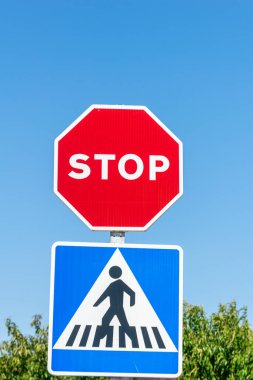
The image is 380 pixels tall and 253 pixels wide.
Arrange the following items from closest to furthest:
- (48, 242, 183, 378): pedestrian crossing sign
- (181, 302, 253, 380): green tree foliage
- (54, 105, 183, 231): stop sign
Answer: (48, 242, 183, 378): pedestrian crossing sign < (54, 105, 183, 231): stop sign < (181, 302, 253, 380): green tree foliage

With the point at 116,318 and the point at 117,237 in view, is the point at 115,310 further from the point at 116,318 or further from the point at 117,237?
the point at 117,237

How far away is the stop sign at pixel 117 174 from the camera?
4.42 m

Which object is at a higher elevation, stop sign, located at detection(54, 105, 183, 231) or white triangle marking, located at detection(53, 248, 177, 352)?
stop sign, located at detection(54, 105, 183, 231)

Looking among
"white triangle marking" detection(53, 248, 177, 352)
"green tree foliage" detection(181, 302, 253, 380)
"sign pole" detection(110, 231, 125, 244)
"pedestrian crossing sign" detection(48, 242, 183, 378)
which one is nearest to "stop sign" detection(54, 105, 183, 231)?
"sign pole" detection(110, 231, 125, 244)

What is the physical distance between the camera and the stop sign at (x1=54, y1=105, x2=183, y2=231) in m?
4.42

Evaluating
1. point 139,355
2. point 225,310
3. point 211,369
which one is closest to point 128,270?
point 139,355

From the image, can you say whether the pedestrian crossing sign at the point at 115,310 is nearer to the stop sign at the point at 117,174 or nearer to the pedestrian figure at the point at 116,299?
the pedestrian figure at the point at 116,299

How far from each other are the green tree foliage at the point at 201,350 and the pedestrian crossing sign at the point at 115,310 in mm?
24256

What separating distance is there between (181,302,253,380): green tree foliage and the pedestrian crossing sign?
79.6 ft

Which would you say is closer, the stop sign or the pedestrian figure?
the pedestrian figure

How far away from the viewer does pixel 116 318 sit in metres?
4.27

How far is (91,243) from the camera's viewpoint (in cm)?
439

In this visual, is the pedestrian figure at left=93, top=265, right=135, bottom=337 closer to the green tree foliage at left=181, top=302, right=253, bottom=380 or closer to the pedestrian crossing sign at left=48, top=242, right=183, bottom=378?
the pedestrian crossing sign at left=48, top=242, right=183, bottom=378

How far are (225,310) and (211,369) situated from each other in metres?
7.40
